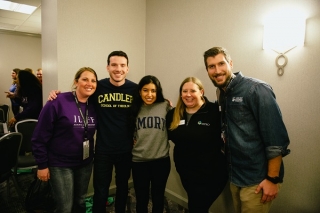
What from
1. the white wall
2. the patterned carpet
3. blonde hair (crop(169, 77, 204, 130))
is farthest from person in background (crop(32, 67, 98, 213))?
the white wall

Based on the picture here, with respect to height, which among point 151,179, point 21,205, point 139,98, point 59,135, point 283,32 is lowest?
point 21,205

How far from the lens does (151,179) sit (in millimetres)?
1859

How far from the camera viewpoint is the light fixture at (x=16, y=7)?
4.07 metres

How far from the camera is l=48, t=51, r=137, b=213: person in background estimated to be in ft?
5.98

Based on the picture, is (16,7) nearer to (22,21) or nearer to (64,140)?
(22,21)

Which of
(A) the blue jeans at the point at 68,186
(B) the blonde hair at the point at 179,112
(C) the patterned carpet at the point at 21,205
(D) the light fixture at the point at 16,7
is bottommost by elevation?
(C) the patterned carpet at the point at 21,205

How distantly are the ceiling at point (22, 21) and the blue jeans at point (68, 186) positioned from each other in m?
3.65

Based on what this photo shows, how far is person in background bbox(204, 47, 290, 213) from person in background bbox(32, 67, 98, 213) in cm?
108

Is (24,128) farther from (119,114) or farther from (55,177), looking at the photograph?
(119,114)

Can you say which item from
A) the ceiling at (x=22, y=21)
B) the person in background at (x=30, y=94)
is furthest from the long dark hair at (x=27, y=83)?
the ceiling at (x=22, y=21)

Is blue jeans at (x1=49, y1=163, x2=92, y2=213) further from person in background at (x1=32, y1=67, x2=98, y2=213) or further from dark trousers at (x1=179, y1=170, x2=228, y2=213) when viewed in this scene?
dark trousers at (x1=179, y1=170, x2=228, y2=213)

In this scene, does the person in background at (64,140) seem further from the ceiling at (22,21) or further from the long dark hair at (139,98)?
the ceiling at (22,21)

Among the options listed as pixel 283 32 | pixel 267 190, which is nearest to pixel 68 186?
pixel 267 190

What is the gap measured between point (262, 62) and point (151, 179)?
142 cm
